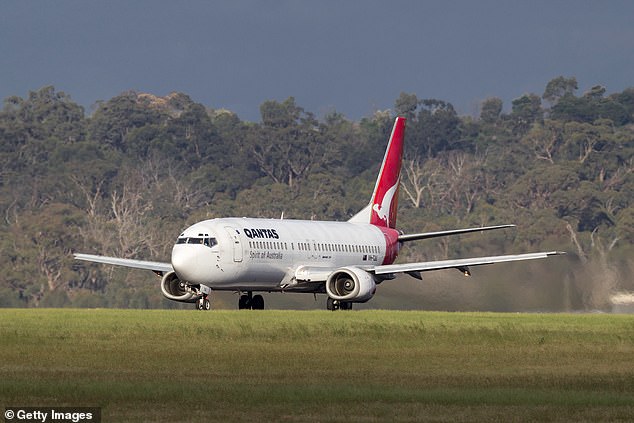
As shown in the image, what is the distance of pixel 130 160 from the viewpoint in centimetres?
17625

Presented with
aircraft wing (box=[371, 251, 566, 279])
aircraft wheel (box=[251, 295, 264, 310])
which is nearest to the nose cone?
aircraft wheel (box=[251, 295, 264, 310])

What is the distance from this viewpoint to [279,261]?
199 ft

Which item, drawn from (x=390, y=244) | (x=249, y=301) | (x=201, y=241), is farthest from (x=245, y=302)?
(x=390, y=244)

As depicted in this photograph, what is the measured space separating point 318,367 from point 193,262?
25.7 metres

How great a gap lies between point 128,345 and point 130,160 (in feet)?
462

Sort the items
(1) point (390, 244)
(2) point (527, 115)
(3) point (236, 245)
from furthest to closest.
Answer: (2) point (527, 115), (1) point (390, 244), (3) point (236, 245)

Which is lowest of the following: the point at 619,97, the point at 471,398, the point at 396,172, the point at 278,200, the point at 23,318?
the point at 471,398

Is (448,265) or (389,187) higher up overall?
(389,187)

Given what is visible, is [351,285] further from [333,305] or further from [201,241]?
[201,241]

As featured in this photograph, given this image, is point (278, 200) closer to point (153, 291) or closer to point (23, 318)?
point (153, 291)

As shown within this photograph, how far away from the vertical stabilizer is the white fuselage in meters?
4.44

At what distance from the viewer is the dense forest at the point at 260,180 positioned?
136750mm

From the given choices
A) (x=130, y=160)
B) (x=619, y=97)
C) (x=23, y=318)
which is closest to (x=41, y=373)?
(x=23, y=318)
